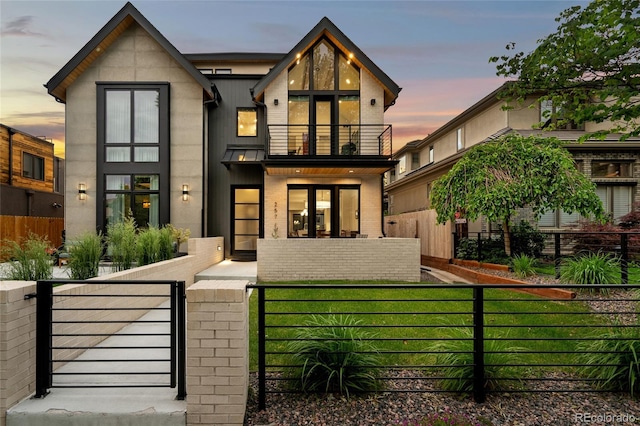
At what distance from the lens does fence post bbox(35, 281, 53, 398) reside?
126 inches

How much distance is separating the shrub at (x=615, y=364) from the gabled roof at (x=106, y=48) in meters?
13.3

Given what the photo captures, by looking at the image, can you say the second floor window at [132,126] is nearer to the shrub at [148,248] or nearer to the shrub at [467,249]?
the shrub at [148,248]

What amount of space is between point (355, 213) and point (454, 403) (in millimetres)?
10136

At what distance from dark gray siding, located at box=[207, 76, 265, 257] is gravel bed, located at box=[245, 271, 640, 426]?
1051 centimetres

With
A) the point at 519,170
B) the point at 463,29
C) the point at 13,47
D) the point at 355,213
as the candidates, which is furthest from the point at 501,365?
the point at 13,47

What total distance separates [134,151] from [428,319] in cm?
1245

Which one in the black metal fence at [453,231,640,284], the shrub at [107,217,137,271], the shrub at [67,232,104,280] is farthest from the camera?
the black metal fence at [453,231,640,284]

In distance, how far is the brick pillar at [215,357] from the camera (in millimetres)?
2887

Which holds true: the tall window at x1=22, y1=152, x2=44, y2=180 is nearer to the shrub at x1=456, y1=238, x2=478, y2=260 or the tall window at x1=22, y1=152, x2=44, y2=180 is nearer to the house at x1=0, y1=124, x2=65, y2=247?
the house at x1=0, y1=124, x2=65, y2=247

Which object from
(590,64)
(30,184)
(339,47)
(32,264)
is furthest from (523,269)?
(30,184)

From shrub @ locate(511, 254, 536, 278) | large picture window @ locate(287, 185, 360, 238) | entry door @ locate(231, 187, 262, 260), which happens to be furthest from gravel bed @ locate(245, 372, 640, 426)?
entry door @ locate(231, 187, 262, 260)

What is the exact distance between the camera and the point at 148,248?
7.73m

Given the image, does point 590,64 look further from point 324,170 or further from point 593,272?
point 324,170

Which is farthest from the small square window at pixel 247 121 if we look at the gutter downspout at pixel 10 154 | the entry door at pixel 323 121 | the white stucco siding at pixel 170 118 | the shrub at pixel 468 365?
the gutter downspout at pixel 10 154
